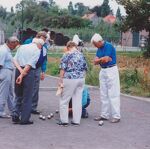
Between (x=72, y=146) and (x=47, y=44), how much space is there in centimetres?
420

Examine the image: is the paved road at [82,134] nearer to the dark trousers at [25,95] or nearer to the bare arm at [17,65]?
the dark trousers at [25,95]

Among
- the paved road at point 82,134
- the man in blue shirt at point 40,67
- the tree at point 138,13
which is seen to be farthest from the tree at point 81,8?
the paved road at point 82,134

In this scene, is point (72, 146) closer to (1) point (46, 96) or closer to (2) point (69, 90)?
(2) point (69, 90)

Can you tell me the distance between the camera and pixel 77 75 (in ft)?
35.9

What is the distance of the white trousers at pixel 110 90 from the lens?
1145 centimetres

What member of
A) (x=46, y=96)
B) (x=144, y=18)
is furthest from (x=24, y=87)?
(x=144, y=18)

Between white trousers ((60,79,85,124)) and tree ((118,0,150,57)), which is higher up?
tree ((118,0,150,57))

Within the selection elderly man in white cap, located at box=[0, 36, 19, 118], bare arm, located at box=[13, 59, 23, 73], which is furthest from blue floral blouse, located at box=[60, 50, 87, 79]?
elderly man in white cap, located at box=[0, 36, 19, 118]

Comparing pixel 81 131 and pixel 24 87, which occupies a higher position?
pixel 24 87

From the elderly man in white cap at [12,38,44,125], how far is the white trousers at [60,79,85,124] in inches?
25.3

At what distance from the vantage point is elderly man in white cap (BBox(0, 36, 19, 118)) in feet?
37.2

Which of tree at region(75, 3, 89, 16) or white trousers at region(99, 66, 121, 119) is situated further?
tree at region(75, 3, 89, 16)

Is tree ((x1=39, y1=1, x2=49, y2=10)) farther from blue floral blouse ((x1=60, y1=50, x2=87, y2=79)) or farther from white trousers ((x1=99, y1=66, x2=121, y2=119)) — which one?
blue floral blouse ((x1=60, y1=50, x2=87, y2=79))

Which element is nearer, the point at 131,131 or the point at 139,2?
the point at 131,131
